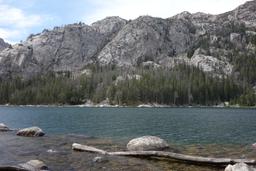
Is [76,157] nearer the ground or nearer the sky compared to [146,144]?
nearer the ground

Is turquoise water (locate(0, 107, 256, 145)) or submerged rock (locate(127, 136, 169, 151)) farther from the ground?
submerged rock (locate(127, 136, 169, 151))

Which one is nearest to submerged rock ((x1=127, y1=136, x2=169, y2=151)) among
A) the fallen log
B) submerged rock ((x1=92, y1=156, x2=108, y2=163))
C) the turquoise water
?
submerged rock ((x1=92, y1=156, x2=108, y2=163))

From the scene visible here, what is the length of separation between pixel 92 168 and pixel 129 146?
35.5 ft

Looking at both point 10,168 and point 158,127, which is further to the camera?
point 158,127

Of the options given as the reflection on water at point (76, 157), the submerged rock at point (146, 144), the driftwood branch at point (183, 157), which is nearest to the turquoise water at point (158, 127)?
the submerged rock at point (146, 144)

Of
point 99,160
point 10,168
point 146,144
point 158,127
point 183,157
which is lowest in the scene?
point 158,127

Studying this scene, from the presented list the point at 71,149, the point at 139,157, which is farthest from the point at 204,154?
the point at 71,149

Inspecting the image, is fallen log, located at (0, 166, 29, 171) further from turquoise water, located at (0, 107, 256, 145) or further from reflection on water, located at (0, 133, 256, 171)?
turquoise water, located at (0, 107, 256, 145)

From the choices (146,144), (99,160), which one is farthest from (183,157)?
(146,144)

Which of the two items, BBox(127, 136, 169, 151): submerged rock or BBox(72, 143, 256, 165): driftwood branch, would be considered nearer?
BBox(72, 143, 256, 165): driftwood branch

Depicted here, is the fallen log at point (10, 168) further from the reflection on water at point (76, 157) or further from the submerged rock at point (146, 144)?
the submerged rock at point (146, 144)

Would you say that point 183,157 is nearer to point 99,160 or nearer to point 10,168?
point 99,160

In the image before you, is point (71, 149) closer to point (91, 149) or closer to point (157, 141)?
point (91, 149)

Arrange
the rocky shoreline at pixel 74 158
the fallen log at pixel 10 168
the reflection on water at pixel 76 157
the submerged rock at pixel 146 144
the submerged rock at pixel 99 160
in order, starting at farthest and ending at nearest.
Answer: the submerged rock at pixel 146 144, the submerged rock at pixel 99 160, the reflection on water at pixel 76 157, the rocky shoreline at pixel 74 158, the fallen log at pixel 10 168
